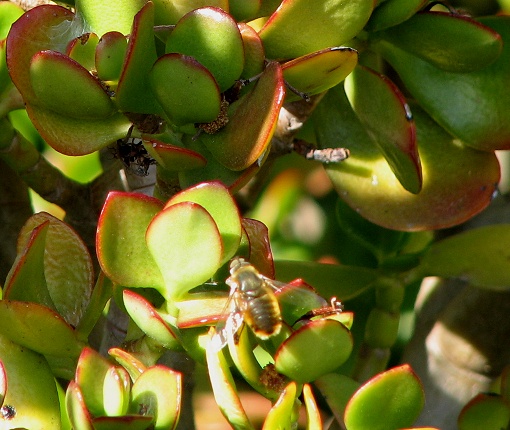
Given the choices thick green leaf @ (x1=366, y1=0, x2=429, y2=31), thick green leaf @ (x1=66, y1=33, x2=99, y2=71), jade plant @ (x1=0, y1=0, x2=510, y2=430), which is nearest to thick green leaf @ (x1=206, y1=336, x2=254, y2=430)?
jade plant @ (x1=0, y1=0, x2=510, y2=430)

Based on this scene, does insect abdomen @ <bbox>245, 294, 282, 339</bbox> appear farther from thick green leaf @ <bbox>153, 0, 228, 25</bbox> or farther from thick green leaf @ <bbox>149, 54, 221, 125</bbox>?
thick green leaf @ <bbox>153, 0, 228, 25</bbox>

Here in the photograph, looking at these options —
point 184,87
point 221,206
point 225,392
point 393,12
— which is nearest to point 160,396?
point 225,392

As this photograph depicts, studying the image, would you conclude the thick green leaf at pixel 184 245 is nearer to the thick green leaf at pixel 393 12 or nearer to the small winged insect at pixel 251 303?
the small winged insect at pixel 251 303

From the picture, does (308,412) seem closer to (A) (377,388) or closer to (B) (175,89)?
(A) (377,388)

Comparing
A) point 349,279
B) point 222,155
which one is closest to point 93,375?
point 222,155

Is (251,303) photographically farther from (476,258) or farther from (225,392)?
(476,258)

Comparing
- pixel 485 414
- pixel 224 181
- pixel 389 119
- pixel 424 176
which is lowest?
pixel 485 414
